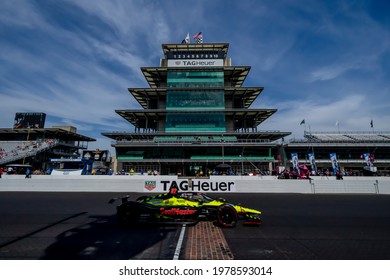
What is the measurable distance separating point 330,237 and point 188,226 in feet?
14.1

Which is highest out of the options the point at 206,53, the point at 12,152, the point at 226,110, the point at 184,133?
the point at 206,53

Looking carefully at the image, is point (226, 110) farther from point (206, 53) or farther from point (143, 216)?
point (143, 216)

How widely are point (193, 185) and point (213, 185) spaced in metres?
1.91

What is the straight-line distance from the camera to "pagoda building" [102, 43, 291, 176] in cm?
3838

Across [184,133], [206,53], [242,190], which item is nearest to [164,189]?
[242,190]

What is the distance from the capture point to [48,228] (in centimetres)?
611

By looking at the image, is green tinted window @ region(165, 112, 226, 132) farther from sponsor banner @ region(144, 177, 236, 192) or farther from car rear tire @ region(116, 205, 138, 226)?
car rear tire @ region(116, 205, 138, 226)

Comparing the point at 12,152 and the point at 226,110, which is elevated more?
the point at 226,110

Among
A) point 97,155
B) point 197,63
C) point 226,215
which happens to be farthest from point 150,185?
point 197,63

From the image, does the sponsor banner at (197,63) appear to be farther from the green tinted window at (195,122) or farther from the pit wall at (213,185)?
the pit wall at (213,185)

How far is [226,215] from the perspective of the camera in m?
6.87

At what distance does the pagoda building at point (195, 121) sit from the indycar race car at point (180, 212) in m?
27.2

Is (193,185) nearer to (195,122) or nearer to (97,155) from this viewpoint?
(97,155)

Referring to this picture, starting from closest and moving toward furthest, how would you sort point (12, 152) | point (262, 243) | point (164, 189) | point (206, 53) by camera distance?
point (262, 243) → point (164, 189) → point (12, 152) → point (206, 53)
